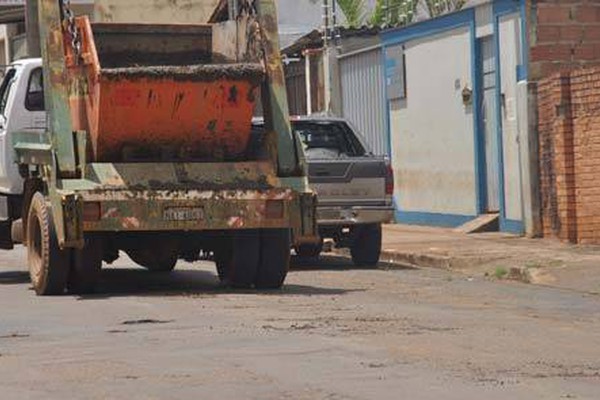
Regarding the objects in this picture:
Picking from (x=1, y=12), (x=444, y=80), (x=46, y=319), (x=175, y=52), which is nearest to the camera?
(x=46, y=319)

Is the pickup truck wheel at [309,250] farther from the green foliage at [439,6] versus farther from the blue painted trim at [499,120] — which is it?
the green foliage at [439,6]

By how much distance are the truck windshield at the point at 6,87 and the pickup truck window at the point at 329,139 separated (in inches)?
160

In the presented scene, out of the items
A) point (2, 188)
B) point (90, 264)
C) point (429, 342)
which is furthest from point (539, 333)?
point (2, 188)

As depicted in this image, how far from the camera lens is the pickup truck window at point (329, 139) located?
19094 mm

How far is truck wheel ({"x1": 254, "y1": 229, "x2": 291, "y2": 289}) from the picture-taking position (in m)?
14.7

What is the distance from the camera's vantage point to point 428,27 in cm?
2506

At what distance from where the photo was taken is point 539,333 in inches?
454

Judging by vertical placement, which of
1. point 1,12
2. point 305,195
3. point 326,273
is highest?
point 1,12

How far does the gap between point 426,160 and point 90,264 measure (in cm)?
1197

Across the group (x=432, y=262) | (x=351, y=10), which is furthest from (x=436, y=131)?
(x=351, y=10)

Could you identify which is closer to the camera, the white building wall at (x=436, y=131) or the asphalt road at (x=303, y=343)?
the asphalt road at (x=303, y=343)

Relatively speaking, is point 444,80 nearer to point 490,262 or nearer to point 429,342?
point 490,262

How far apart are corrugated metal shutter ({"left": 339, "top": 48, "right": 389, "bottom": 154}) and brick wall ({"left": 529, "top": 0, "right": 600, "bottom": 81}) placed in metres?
6.16

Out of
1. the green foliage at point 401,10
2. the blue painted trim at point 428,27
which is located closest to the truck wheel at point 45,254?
the blue painted trim at point 428,27
